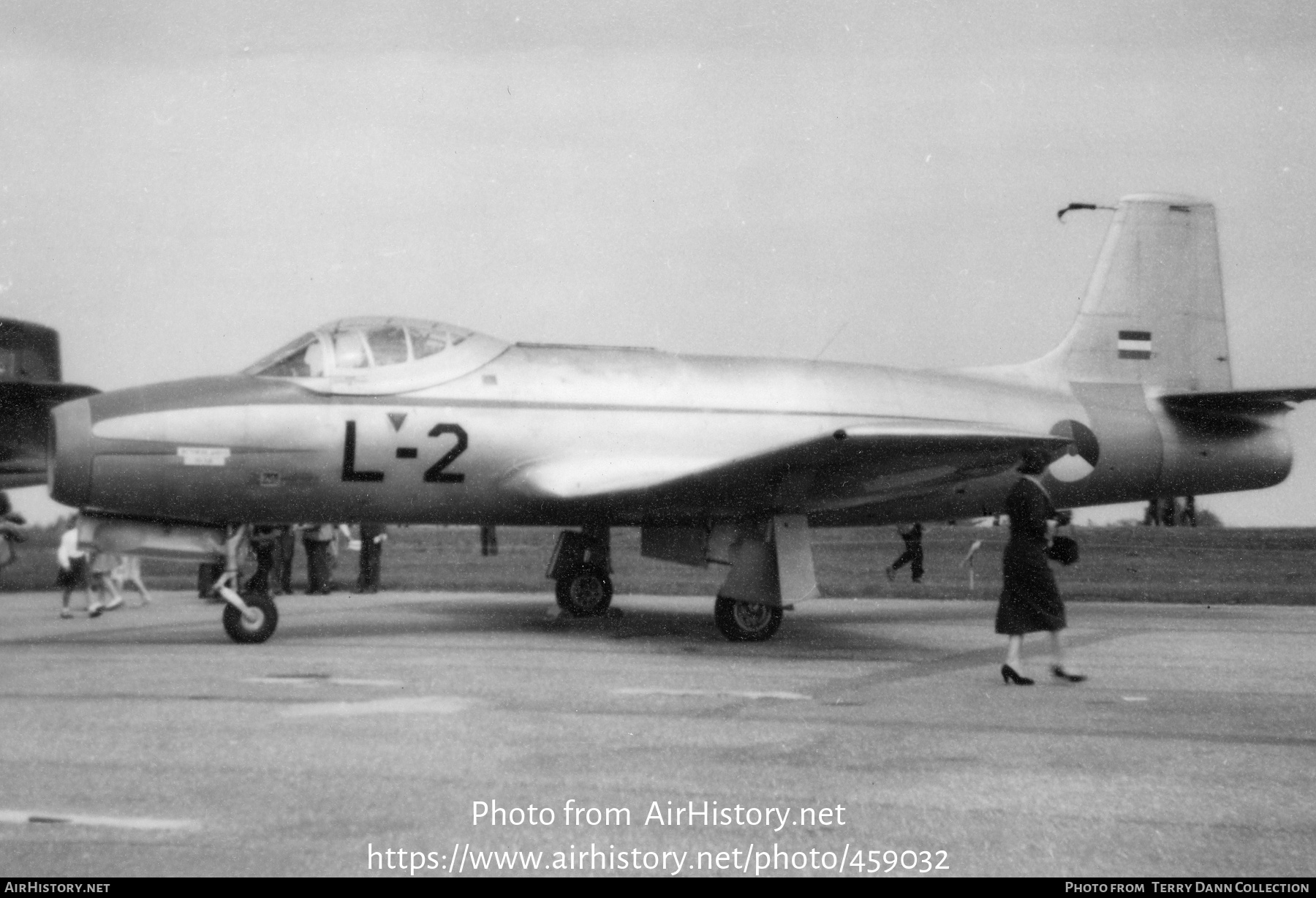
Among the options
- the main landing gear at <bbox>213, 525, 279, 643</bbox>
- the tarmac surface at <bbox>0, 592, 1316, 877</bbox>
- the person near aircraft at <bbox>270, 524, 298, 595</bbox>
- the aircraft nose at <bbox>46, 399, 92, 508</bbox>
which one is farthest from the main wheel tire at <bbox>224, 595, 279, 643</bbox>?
the person near aircraft at <bbox>270, 524, 298, 595</bbox>

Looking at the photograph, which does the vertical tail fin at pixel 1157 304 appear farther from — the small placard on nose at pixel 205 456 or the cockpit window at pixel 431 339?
the small placard on nose at pixel 205 456

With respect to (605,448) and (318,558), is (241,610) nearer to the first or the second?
(605,448)

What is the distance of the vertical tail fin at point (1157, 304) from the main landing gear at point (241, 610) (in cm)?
1008

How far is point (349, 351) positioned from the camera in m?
13.5

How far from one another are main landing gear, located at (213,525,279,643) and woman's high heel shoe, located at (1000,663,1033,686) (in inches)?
266

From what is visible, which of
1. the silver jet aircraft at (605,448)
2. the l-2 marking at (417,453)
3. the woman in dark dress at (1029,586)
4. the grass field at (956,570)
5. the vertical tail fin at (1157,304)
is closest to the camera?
the woman in dark dress at (1029,586)

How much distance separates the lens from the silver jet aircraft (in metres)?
12.4

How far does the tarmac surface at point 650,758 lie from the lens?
518cm

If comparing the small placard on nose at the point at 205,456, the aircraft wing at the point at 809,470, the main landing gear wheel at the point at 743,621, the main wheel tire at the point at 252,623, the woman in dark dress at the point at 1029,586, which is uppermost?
the small placard on nose at the point at 205,456

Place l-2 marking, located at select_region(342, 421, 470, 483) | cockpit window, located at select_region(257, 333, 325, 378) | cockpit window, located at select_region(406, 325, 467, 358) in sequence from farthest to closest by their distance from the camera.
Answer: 1. cockpit window, located at select_region(406, 325, 467, 358)
2. cockpit window, located at select_region(257, 333, 325, 378)
3. l-2 marking, located at select_region(342, 421, 470, 483)

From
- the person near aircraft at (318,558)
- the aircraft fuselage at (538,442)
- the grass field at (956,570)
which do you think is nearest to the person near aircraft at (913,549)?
the grass field at (956,570)

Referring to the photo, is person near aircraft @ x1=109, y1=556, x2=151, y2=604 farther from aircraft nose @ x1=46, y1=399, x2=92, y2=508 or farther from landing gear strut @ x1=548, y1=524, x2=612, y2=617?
aircraft nose @ x1=46, y1=399, x2=92, y2=508
